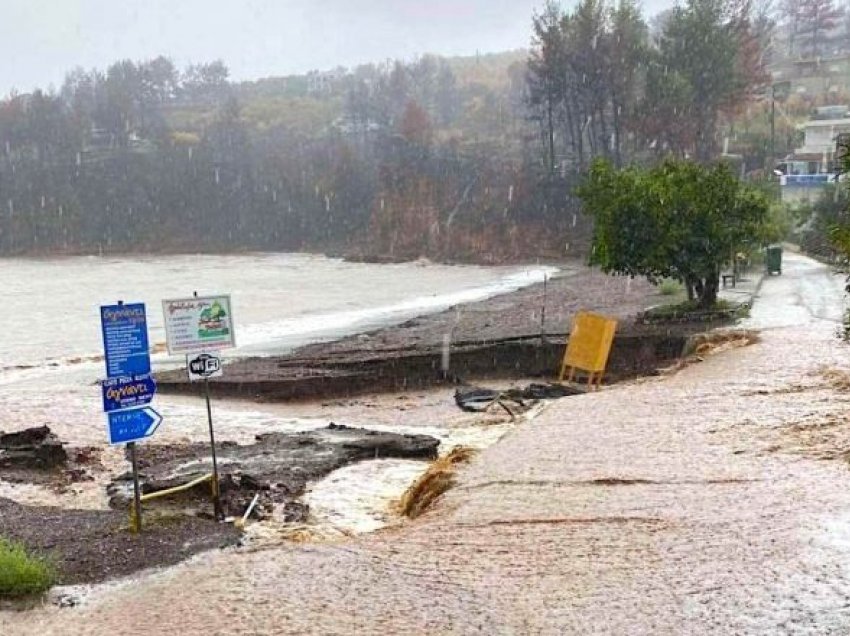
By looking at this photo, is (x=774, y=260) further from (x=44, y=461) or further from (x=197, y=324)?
(x=197, y=324)

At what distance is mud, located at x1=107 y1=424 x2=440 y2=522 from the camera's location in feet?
36.3

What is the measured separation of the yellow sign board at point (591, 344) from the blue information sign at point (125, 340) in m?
12.2

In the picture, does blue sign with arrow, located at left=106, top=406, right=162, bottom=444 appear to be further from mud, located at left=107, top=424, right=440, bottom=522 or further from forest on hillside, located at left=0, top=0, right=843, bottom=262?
forest on hillside, located at left=0, top=0, right=843, bottom=262

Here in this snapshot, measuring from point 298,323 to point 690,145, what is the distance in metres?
40.8

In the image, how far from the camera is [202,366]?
1002 cm

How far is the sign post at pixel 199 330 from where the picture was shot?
973 centimetres

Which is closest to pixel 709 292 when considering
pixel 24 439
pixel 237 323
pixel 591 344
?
pixel 591 344

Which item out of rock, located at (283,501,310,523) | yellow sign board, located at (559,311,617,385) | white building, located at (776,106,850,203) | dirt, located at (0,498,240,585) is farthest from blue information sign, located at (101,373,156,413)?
white building, located at (776,106,850,203)

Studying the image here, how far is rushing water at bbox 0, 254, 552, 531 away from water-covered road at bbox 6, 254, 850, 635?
7.34 ft

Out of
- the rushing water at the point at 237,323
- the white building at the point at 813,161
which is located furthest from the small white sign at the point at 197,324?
the white building at the point at 813,161

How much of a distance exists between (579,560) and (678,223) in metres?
18.0

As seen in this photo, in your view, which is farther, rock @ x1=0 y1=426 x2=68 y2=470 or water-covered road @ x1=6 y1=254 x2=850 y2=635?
rock @ x1=0 y1=426 x2=68 y2=470

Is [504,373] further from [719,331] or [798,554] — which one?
[798,554]

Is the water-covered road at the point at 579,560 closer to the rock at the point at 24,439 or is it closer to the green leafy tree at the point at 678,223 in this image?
the rock at the point at 24,439
